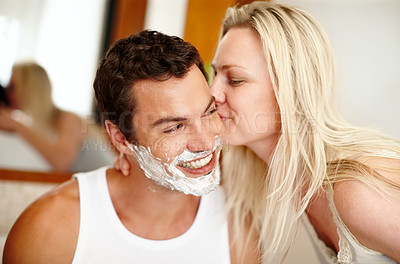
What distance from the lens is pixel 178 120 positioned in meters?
1.11

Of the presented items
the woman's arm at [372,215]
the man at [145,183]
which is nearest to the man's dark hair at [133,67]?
the man at [145,183]

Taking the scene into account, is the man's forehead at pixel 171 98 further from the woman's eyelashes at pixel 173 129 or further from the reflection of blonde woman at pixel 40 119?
the reflection of blonde woman at pixel 40 119

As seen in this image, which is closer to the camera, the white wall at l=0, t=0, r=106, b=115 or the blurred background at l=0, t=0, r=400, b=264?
the blurred background at l=0, t=0, r=400, b=264

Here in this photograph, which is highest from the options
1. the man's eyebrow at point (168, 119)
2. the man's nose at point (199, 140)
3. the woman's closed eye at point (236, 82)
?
the woman's closed eye at point (236, 82)

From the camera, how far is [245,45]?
1289 millimetres

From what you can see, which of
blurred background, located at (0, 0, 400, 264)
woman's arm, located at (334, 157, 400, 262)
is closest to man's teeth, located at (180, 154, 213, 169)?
woman's arm, located at (334, 157, 400, 262)

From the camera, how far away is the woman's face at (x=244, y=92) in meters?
1.27

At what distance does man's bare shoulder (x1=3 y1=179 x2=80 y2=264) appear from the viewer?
1178mm

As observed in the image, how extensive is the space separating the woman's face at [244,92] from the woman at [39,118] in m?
1.30

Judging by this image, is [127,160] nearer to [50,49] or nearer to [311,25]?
[311,25]

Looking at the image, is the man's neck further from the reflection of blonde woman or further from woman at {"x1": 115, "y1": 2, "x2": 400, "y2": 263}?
the reflection of blonde woman

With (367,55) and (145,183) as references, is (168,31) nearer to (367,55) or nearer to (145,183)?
(367,55)

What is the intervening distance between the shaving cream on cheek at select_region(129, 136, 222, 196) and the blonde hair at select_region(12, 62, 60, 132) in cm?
122

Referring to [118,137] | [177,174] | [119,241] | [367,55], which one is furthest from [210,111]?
[367,55]
